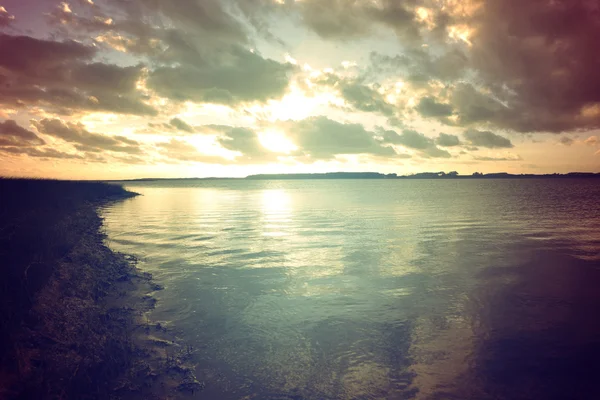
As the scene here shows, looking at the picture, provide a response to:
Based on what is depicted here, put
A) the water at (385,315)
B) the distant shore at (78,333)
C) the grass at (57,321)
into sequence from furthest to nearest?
the water at (385,315), the distant shore at (78,333), the grass at (57,321)

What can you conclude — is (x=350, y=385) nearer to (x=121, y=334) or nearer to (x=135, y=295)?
(x=121, y=334)

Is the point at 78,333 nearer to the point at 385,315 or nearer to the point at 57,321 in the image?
the point at 57,321

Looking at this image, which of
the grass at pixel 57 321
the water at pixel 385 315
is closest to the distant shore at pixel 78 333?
the grass at pixel 57 321

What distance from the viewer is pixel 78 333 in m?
11.4

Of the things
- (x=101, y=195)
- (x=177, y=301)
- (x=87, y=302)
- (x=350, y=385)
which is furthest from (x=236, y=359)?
(x=101, y=195)

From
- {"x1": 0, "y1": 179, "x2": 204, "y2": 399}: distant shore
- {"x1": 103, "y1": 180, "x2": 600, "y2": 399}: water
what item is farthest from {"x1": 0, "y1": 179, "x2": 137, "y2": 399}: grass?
{"x1": 103, "y1": 180, "x2": 600, "y2": 399}: water

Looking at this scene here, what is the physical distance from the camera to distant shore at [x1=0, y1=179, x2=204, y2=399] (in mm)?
8992

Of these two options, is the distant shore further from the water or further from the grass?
the water

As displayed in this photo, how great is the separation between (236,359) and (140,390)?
10.7 ft

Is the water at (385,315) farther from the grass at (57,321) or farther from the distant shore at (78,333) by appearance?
the grass at (57,321)

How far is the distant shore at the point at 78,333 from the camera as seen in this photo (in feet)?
29.5

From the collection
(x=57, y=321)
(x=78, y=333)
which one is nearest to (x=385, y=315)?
(x=78, y=333)

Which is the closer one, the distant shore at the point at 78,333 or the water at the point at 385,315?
the distant shore at the point at 78,333

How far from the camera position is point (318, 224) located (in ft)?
157
